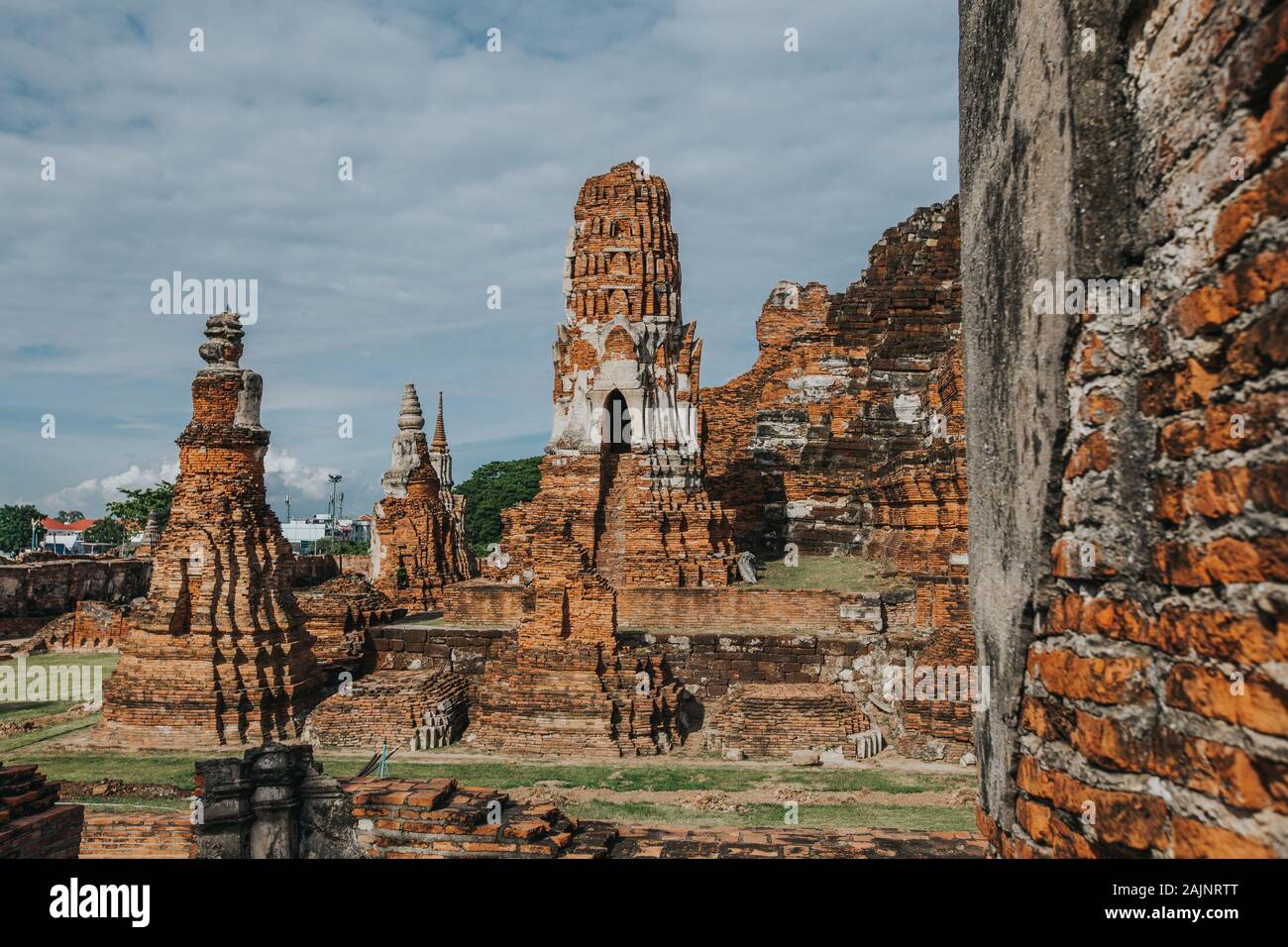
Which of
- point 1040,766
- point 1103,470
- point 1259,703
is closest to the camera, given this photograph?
point 1259,703

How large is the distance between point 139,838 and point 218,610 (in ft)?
20.7

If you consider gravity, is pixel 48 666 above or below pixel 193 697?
below

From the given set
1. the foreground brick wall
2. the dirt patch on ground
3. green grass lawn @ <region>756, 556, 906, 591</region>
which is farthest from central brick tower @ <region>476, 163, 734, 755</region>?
the foreground brick wall

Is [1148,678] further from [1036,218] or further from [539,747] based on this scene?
[539,747]

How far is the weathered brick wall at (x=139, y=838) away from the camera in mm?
6887

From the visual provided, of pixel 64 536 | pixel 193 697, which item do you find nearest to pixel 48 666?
pixel 193 697

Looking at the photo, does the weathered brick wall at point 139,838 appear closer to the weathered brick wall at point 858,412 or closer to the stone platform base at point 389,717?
the stone platform base at point 389,717

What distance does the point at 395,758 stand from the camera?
11.7 metres

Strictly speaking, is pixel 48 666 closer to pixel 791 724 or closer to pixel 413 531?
pixel 413 531

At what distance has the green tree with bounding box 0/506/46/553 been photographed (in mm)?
81125

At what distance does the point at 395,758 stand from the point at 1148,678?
10.9m

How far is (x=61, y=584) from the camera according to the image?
25.6 metres
